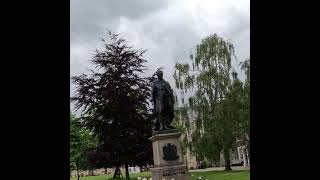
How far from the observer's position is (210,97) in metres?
32.0

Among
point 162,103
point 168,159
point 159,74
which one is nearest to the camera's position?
point 168,159

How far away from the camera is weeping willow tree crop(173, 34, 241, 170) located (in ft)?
100

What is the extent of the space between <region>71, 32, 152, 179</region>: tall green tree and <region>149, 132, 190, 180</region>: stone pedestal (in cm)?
1293

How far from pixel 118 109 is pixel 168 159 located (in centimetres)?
1410

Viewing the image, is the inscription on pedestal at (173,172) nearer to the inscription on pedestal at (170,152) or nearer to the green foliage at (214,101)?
the inscription on pedestal at (170,152)

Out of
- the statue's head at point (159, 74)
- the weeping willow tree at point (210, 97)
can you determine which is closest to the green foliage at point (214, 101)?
the weeping willow tree at point (210, 97)

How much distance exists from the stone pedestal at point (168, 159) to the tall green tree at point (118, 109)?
12932 mm

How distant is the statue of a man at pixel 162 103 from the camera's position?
13.7m

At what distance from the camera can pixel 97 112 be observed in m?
27.2

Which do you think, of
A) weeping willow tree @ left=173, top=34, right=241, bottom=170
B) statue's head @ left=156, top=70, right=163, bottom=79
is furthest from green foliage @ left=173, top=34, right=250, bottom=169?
statue's head @ left=156, top=70, right=163, bottom=79

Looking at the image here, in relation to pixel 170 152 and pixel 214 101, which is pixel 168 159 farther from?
pixel 214 101

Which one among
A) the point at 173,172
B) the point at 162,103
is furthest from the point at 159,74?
the point at 173,172
